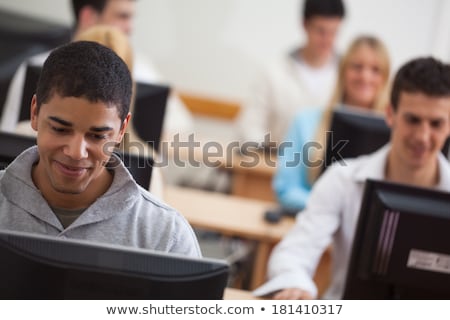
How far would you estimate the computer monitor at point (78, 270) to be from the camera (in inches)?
50.1

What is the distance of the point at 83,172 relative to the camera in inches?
60.5

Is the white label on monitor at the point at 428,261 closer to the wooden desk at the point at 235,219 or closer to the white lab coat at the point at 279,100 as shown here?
the wooden desk at the point at 235,219

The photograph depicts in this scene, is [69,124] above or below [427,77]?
below

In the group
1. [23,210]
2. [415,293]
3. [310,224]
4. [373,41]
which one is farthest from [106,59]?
[373,41]

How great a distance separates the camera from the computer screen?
2.78 meters

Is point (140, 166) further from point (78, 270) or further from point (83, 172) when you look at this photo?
point (78, 270)

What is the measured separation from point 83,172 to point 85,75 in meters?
0.18

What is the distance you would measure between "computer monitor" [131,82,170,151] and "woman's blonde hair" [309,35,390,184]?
562 mm

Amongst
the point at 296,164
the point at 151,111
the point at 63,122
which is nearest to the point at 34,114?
the point at 63,122

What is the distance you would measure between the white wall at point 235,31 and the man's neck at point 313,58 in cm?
67

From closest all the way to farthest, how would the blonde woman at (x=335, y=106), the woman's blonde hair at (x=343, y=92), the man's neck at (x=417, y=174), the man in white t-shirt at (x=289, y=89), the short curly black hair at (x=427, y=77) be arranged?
the short curly black hair at (x=427, y=77) < the man's neck at (x=417, y=174) < the woman's blonde hair at (x=343, y=92) < the blonde woman at (x=335, y=106) < the man in white t-shirt at (x=289, y=89)

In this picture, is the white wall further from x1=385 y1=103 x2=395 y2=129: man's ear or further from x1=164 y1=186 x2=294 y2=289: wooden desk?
x1=385 y1=103 x2=395 y2=129: man's ear

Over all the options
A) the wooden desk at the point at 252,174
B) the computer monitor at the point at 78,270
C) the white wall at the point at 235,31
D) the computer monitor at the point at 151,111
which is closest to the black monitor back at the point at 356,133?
the computer monitor at the point at 151,111
